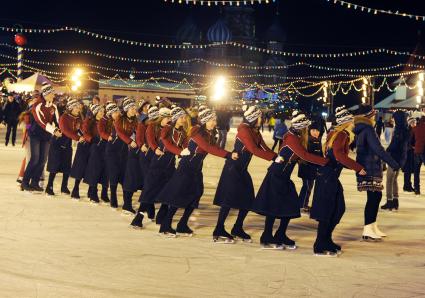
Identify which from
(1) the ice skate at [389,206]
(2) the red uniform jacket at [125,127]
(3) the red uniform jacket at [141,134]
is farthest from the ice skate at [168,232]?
(1) the ice skate at [389,206]

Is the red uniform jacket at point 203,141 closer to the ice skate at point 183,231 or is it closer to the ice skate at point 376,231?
the ice skate at point 183,231

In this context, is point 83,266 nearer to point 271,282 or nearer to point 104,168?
point 271,282

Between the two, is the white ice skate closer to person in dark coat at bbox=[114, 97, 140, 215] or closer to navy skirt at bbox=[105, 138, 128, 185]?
person in dark coat at bbox=[114, 97, 140, 215]

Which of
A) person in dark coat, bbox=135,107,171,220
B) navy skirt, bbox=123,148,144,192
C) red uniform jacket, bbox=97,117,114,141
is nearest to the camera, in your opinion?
person in dark coat, bbox=135,107,171,220

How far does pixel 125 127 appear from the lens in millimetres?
12922

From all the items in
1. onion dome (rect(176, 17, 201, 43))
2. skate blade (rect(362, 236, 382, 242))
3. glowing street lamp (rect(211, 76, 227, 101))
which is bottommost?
skate blade (rect(362, 236, 382, 242))

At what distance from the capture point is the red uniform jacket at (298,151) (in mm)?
9450

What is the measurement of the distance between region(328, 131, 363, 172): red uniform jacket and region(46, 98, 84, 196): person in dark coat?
578 cm

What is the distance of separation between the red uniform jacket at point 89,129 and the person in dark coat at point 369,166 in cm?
508

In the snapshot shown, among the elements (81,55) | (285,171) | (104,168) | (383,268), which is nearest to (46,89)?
(104,168)

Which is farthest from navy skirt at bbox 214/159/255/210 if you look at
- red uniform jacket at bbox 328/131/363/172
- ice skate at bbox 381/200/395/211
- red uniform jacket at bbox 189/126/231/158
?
ice skate at bbox 381/200/395/211

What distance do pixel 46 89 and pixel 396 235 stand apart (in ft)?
21.8

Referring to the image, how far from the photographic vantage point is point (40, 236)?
388 inches

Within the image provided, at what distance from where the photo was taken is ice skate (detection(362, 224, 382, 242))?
34.7ft
